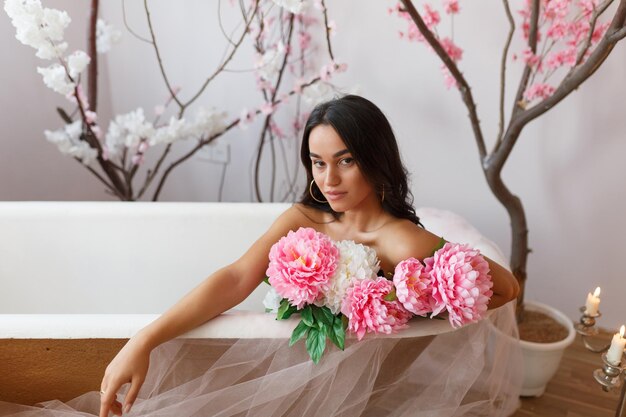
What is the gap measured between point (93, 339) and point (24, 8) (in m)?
0.98

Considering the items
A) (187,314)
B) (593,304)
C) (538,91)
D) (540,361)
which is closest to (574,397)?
(540,361)

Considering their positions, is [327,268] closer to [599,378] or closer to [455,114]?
[599,378]

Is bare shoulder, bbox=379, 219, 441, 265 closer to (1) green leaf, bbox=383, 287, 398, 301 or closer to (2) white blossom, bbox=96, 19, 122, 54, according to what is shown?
(1) green leaf, bbox=383, 287, 398, 301

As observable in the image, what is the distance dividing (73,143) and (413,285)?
1.42m

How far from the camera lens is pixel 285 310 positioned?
957 mm

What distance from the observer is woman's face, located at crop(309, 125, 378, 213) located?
3.09 ft

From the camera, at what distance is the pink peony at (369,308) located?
2.94 ft

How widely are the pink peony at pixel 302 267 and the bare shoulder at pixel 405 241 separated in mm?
136

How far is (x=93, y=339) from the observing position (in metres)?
0.97

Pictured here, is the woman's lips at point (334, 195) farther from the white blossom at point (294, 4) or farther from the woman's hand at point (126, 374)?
the white blossom at point (294, 4)

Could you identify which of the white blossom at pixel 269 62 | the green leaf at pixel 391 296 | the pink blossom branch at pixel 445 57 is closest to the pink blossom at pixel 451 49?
the pink blossom branch at pixel 445 57

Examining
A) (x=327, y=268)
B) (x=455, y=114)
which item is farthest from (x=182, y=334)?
(x=455, y=114)

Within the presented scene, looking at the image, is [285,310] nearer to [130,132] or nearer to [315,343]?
[315,343]

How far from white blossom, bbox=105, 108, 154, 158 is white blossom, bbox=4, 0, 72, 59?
37 centimetres
